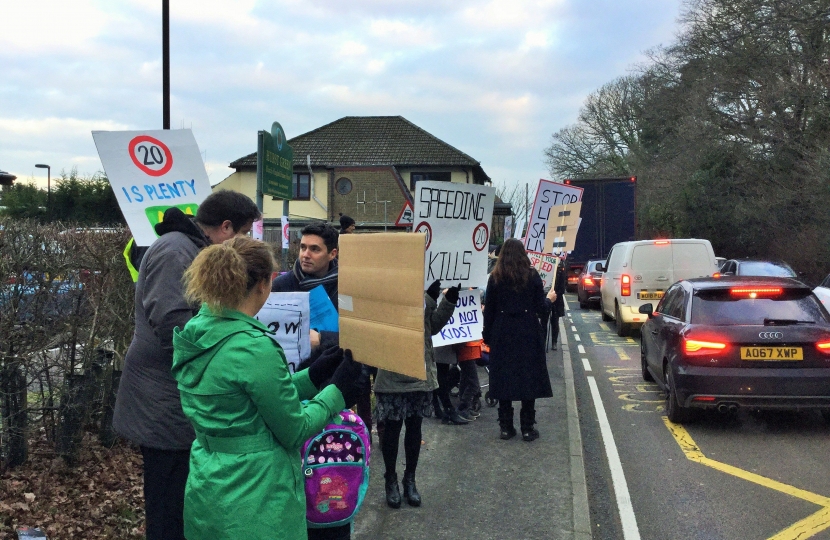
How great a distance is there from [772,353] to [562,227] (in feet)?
13.2

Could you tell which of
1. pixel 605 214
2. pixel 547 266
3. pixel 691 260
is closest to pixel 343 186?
pixel 605 214

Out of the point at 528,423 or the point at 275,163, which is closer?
the point at 275,163

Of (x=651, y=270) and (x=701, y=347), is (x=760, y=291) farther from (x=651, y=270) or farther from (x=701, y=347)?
(x=651, y=270)

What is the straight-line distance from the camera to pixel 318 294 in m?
3.81

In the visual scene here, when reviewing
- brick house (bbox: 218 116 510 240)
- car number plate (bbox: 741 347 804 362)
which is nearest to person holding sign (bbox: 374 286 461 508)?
car number plate (bbox: 741 347 804 362)

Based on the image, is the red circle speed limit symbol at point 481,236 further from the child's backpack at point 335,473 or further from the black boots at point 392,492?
the child's backpack at point 335,473

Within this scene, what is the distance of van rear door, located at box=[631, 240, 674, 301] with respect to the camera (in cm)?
1600

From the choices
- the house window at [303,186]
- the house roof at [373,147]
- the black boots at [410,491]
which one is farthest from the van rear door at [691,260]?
the house window at [303,186]

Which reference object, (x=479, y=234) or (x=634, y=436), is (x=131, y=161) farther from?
(x=634, y=436)

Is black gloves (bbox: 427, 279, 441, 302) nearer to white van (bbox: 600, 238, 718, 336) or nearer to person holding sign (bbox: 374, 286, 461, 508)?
person holding sign (bbox: 374, 286, 461, 508)

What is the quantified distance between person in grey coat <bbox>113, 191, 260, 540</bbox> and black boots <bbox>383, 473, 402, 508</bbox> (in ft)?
7.68

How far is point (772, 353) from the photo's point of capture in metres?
7.20

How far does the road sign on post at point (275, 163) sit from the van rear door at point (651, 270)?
10.7 metres

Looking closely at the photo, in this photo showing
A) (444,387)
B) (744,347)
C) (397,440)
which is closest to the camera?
(397,440)
